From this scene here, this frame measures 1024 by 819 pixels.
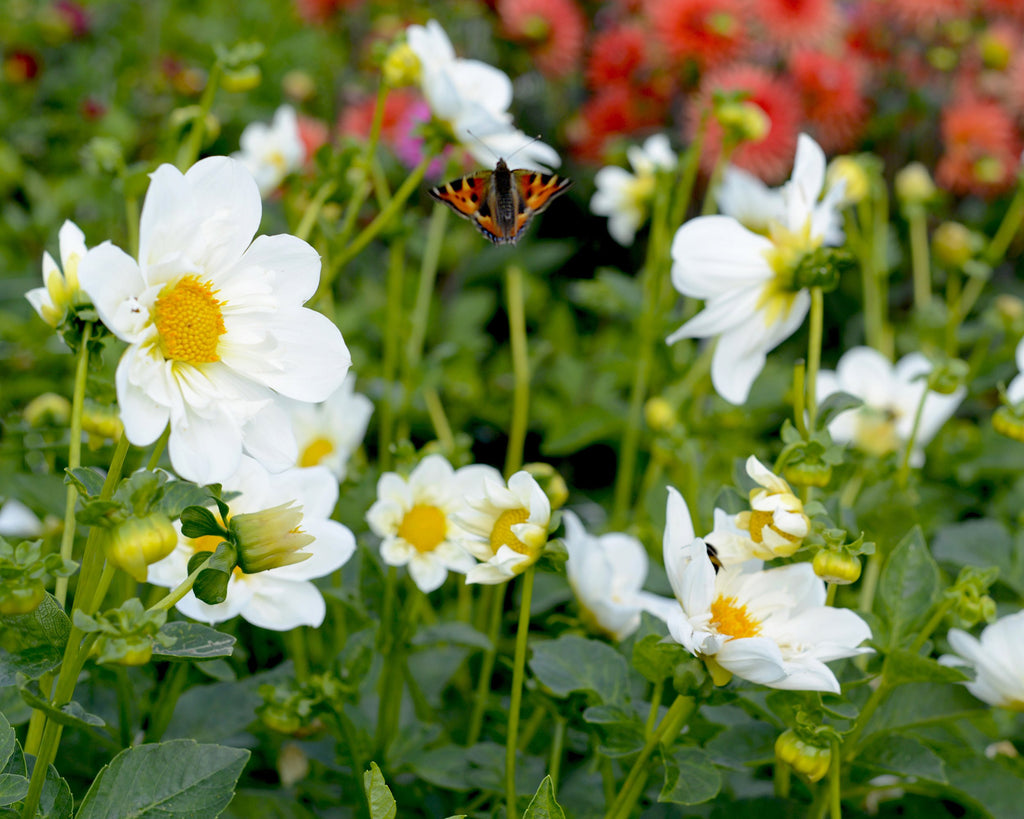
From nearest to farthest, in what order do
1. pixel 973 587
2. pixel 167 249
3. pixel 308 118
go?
pixel 167 249 < pixel 973 587 < pixel 308 118

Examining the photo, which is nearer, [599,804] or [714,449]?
[599,804]

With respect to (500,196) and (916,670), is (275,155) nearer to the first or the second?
(500,196)

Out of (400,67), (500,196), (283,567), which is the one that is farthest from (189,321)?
(400,67)

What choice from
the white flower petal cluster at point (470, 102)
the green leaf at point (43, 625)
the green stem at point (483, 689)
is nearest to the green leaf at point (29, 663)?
the green leaf at point (43, 625)

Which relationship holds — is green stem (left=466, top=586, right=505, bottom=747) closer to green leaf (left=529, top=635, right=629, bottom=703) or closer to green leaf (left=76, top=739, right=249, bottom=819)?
green leaf (left=529, top=635, right=629, bottom=703)

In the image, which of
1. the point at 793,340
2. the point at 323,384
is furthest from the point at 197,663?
the point at 793,340

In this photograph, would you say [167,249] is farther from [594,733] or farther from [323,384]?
[594,733]

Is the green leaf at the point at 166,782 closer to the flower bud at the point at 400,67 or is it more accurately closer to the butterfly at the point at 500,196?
the butterfly at the point at 500,196
